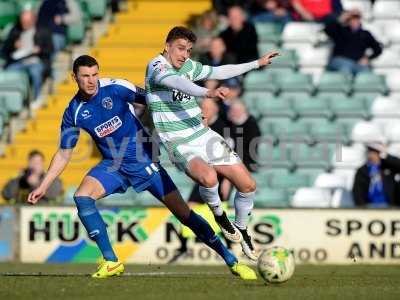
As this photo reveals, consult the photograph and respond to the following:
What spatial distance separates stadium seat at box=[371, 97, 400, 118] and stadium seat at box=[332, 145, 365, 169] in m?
0.76

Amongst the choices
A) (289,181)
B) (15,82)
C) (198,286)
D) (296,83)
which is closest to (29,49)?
(15,82)

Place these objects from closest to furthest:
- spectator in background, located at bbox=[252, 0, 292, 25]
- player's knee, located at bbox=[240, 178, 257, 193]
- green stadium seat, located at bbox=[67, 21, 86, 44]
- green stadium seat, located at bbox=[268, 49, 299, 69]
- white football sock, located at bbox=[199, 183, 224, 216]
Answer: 1. white football sock, located at bbox=[199, 183, 224, 216]
2. player's knee, located at bbox=[240, 178, 257, 193]
3. green stadium seat, located at bbox=[268, 49, 299, 69]
4. spectator in background, located at bbox=[252, 0, 292, 25]
5. green stadium seat, located at bbox=[67, 21, 86, 44]

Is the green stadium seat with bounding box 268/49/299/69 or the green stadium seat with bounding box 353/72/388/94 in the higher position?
the green stadium seat with bounding box 268/49/299/69

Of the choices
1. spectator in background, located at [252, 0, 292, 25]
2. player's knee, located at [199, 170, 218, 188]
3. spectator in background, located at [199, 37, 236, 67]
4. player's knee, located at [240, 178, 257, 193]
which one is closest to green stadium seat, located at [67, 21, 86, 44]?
A: spectator in background, located at [252, 0, 292, 25]

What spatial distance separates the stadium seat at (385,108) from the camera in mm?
19089

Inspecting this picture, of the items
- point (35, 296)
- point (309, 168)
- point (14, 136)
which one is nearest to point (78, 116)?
point (35, 296)

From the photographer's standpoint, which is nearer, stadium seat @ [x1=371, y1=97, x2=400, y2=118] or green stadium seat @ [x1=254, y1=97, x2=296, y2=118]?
stadium seat @ [x1=371, y1=97, x2=400, y2=118]

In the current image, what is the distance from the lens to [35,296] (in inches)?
432

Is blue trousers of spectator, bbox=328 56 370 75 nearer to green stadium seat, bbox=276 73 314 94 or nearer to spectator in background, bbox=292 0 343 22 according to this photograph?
green stadium seat, bbox=276 73 314 94

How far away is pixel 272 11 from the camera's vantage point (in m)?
20.8

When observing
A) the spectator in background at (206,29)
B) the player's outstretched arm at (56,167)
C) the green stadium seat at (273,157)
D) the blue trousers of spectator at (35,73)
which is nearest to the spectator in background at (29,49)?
the blue trousers of spectator at (35,73)

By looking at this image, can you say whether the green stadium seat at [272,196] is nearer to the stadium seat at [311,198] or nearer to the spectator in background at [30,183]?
the stadium seat at [311,198]

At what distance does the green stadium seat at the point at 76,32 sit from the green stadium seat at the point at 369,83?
5069 millimetres

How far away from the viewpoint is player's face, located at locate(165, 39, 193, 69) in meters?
12.6
